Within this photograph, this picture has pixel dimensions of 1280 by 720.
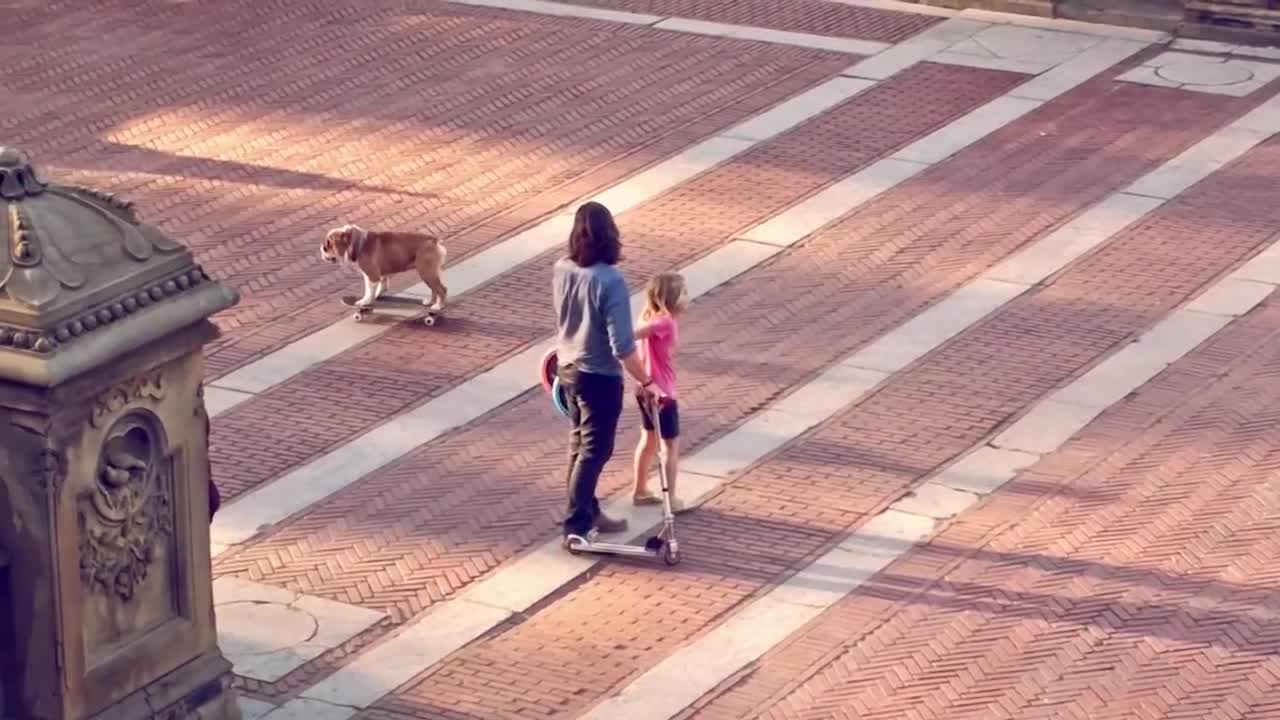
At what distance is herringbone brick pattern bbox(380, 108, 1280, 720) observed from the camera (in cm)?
1237

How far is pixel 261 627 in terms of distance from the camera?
12.8 metres

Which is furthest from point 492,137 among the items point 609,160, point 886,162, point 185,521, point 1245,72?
point 185,521

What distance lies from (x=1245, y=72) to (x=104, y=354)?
52.6ft

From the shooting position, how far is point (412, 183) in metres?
20.6

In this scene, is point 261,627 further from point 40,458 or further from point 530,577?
point 40,458

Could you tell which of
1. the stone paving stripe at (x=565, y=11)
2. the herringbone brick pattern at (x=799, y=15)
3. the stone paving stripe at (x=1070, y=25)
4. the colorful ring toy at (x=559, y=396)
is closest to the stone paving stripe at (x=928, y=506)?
the colorful ring toy at (x=559, y=396)

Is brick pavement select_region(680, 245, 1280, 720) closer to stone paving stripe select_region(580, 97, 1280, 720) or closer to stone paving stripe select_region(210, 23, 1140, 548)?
stone paving stripe select_region(580, 97, 1280, 720)

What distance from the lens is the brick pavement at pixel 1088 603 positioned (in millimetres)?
12117

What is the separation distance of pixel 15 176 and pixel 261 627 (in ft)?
10.8

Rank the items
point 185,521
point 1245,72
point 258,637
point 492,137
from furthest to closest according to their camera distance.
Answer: point 1245,72, point 492,137, point 258,637, point 185,521

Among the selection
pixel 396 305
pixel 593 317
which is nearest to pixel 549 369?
pixel 593 317

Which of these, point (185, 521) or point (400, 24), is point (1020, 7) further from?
point (185, 521)

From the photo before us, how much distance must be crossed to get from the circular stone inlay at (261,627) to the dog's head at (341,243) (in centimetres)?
443

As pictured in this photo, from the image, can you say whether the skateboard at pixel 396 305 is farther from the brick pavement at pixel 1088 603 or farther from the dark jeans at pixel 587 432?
the brick pavement at pixel 1088 603
